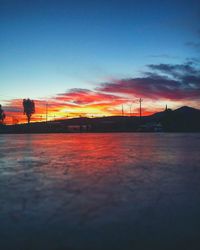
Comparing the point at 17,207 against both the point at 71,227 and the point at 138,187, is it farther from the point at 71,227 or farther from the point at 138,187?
the point at 138,187

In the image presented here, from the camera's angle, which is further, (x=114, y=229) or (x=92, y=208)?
(x=92, y=208)

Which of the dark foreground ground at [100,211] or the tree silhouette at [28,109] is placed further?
the tree silhouette at [28,109]

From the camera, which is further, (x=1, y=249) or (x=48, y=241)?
(x=48, y=241)

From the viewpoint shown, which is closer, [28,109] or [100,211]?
[100,211]

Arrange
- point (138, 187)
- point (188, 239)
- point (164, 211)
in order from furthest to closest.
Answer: point (138, 187) → point (164, 211) → point (188, 239)

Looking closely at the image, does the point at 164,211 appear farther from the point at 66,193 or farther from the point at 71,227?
the point at 66,193

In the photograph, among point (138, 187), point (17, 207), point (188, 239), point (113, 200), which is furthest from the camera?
point (138, 187)

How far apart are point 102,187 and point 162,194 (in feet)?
5.60

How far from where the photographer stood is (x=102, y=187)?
8.32 metres

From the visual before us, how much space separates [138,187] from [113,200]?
1598mm

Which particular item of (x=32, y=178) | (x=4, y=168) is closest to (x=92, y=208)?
(x=32, y=178)

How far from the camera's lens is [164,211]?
593 cm

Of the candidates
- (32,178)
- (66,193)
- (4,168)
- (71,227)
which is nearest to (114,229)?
(71,227)

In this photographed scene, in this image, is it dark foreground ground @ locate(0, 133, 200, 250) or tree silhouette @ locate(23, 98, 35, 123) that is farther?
tree silhouette @ locate(23, 98, 35, 123)
